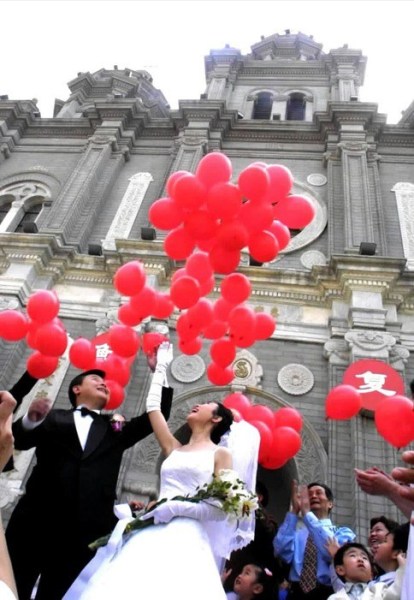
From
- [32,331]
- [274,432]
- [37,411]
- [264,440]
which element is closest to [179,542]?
[37,411]

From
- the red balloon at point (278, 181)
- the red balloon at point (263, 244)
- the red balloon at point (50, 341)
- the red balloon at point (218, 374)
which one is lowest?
the red balloon at point (50, 341)

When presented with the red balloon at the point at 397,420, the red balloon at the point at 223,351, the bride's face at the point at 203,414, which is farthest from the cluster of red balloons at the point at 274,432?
the bride's face at the point at 203,414

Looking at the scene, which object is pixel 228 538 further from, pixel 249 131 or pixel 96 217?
pixel 249 131

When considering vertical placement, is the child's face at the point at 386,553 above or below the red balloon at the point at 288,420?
below

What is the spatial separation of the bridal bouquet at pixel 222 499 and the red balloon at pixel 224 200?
297 cm

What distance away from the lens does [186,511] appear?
2.73 m

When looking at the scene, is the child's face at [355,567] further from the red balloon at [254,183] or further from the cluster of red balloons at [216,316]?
the red balloon at [254,183]

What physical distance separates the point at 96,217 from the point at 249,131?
543 centimetres

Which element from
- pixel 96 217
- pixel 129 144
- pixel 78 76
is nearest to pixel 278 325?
pixel 96 217

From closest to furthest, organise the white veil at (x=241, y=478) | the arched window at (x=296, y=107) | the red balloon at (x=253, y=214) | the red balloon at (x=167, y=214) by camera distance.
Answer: the white veil at (x=241, y=478), the red balloon at (x=253, y=214), the red balloon at (x=167, y=214), the arched window at (x=296, y=107)

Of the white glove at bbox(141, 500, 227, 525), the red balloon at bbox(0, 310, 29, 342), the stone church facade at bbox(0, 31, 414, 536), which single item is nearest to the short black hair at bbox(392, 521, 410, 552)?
the white glove at bbox(141, 500, 227, 525)

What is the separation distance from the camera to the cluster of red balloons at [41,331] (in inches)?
201

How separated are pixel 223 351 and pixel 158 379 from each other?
2.12 meters

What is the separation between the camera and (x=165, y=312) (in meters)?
6.06
